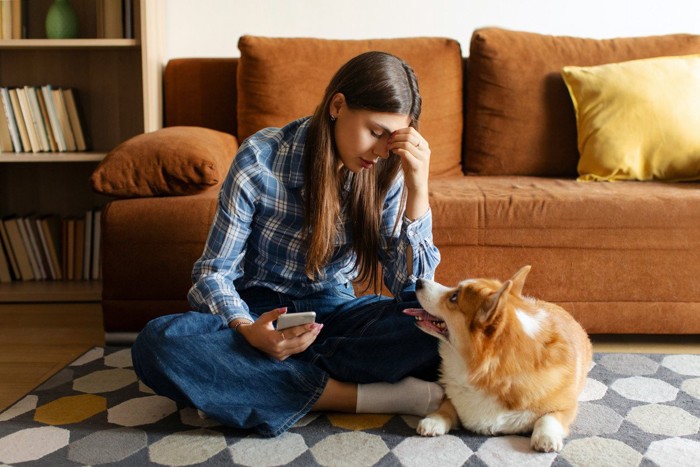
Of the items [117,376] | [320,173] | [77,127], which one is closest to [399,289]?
[320,173]

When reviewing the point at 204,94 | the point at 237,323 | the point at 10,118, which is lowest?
the point at 237,323

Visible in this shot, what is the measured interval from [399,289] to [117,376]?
2.49ft

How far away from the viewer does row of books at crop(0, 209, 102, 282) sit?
282 cm

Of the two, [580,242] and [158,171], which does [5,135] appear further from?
[580,242]

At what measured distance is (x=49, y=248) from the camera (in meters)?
2.85

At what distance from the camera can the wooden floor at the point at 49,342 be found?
1.92 m

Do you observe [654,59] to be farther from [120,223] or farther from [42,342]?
[42,342]

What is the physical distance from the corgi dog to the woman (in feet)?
0.33

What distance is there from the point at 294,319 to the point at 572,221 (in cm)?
96

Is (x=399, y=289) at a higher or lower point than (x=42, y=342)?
higher

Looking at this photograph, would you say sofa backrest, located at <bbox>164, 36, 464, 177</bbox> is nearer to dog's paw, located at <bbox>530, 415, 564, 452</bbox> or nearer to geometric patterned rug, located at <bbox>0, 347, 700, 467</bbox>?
geometric patterned rug, located at <bbox>0, 347, 700, 467</bbox>

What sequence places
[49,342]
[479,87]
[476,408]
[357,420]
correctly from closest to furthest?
[476,408], [357,420], [49,342], [479,87]

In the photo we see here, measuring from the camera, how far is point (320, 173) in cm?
162

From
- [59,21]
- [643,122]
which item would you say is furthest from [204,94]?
A: [643,122]
